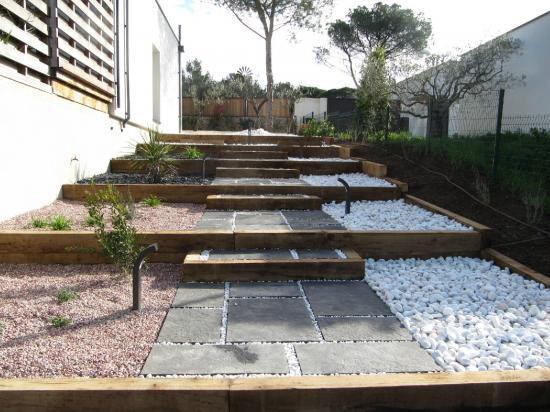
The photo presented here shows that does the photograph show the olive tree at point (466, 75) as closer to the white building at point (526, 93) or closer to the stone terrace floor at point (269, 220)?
the white building at point (526, 93)

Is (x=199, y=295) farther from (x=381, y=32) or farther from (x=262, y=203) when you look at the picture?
(x=381, y=32)

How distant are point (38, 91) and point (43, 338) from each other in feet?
10.1

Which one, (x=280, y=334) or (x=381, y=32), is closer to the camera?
(x=280, y=334)

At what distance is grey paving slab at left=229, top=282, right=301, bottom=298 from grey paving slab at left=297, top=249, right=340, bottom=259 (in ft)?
1.28

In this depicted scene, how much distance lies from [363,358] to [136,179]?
15.9ft

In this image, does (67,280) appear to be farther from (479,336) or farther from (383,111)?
(383,111)

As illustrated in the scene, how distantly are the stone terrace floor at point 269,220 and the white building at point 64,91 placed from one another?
1.73m

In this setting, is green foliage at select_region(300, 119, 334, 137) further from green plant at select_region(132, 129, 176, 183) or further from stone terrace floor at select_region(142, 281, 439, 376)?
stone terrace floor at select_region(142, 281, 439, 376)

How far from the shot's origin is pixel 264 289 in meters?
3.12

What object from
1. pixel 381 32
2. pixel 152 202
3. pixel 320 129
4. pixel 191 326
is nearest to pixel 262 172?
pixel 152 202

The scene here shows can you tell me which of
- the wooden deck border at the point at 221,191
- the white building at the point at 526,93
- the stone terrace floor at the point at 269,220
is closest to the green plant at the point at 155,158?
the wooden deck border at the point at 221,191

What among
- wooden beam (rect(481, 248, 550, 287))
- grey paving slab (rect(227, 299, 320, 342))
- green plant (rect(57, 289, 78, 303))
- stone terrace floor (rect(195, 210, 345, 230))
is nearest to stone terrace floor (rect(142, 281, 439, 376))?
grey paving slab (rect(227, 299, 320, 342))

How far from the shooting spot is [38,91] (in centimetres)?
450

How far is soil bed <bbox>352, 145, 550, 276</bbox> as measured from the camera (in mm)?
3908
